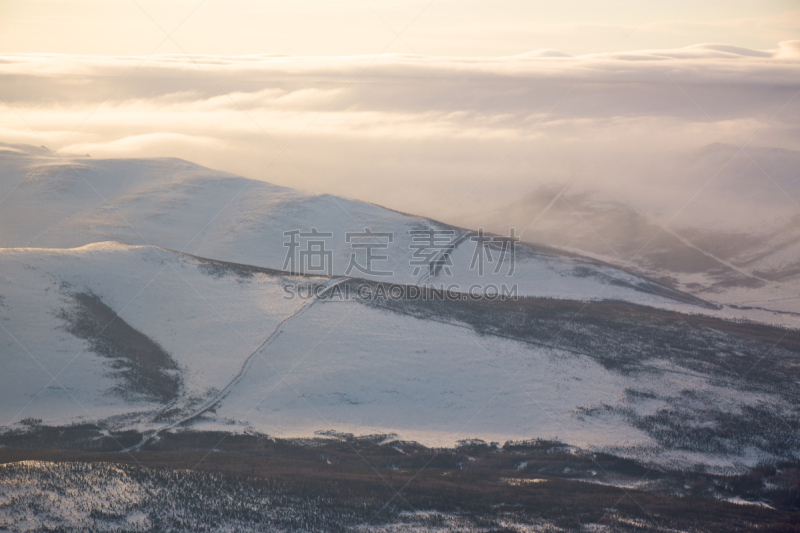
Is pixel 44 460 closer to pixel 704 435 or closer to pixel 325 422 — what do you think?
pixel 325 422

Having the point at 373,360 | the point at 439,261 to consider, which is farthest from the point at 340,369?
the point at 439,261

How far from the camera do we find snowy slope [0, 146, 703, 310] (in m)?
70.0

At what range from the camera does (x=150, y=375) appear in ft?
128

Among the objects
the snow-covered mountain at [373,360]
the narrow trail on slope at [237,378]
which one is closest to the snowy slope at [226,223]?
the snow-covered mountain at [373,360]

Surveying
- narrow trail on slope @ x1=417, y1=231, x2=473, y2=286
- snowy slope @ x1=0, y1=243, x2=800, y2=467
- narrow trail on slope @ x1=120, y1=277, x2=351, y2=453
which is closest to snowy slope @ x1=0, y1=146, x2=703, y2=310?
narrow trail on slope @ x1=417, y1=231, x2=473, y2=286

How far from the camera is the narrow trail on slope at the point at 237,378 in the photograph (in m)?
33.7

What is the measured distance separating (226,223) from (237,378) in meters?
45.1

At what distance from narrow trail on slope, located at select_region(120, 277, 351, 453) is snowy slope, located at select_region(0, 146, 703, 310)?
56.1 ft

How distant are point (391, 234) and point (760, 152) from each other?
14108cm

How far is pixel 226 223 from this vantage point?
81250mm

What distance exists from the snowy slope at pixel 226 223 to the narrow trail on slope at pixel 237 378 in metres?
17.1

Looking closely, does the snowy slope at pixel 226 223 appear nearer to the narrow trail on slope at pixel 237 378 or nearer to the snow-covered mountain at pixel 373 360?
the snow-covered mountain at pixel 373 360

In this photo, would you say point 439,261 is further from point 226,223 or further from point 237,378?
point 237,378

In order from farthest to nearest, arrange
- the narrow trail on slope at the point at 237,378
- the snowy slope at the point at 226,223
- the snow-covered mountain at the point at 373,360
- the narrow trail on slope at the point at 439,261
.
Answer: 1. the snowy slope at the point at 226,223
2. the narrow trail on slope at the point at 439,261
3. the snow-covered mountain at the point at 373,360
4. the narrow trail on slope at the point at 237,378
